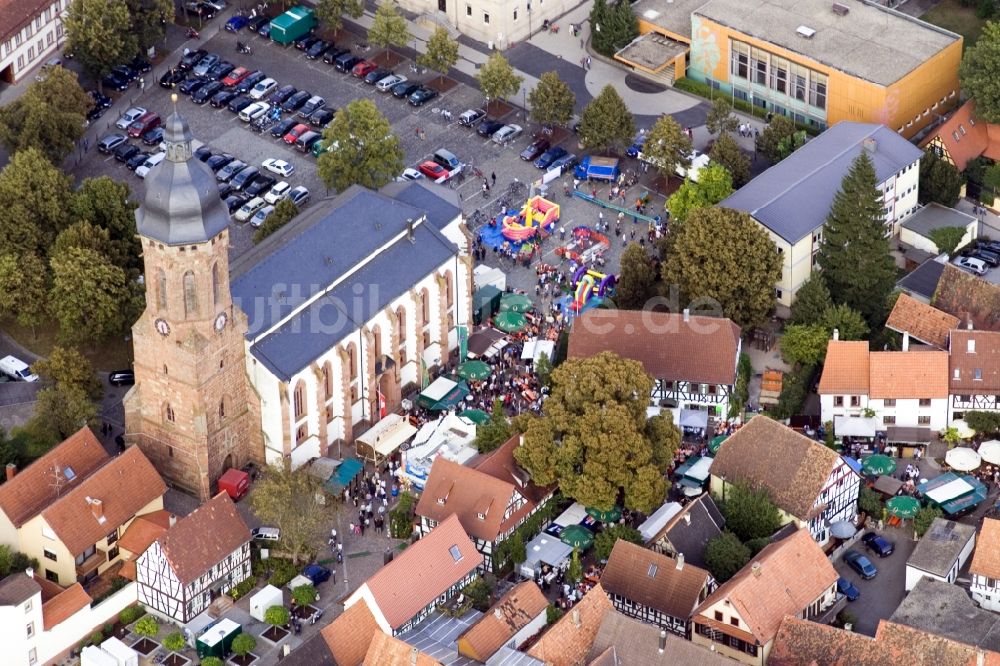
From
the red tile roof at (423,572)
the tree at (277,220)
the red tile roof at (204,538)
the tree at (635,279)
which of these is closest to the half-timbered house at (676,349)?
the tree at (635,279)

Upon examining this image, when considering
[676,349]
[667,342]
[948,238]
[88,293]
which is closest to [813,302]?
[676,349]

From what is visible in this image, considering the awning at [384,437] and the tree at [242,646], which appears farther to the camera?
the awning at [384,437]

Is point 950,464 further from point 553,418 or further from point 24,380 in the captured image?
point 24,380

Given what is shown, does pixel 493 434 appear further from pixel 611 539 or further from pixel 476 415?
pixel 611 539

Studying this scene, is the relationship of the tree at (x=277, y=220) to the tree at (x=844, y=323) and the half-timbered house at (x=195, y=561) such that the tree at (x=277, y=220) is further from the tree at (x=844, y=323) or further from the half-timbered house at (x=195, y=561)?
the tree at (x=844, y=323)

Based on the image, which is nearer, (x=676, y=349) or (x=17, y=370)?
(x=676, y=349)

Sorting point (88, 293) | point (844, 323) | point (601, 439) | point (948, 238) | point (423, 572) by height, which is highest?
point (601, 439)
